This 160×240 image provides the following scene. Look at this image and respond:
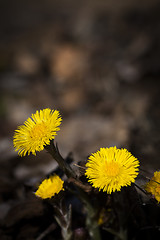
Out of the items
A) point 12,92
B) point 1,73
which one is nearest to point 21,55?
point 1,73

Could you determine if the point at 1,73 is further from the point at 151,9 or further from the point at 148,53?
the point at 151,9

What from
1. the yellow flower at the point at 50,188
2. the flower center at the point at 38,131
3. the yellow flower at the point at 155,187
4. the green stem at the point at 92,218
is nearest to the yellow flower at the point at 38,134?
the flower center at the point at 38,131

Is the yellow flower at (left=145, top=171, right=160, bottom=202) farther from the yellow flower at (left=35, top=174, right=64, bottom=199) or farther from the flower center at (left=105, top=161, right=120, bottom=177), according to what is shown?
the yellow flower at (left=35, top=174, right=64, bottom=199)

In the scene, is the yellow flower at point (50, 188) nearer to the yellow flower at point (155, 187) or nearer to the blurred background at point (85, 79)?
the yellow flower at point (155, 187)

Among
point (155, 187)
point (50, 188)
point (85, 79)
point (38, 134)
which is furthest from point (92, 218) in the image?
point (85, 79)

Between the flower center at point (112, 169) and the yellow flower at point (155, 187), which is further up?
the flower center at point (112, 169)
